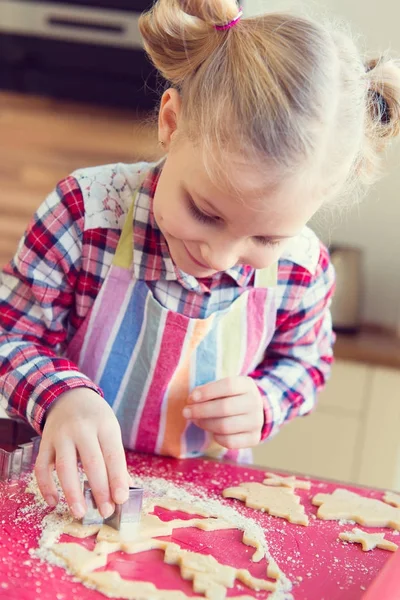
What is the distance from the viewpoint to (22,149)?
2.73 metres

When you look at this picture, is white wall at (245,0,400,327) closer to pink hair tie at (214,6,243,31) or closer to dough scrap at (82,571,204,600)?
pink hair tie at (214,6,243,31)

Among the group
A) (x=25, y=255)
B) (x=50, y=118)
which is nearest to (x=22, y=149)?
(x=50, y=118)

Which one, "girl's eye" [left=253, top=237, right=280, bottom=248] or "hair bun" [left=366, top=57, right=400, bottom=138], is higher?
"hair bun" [left=366, top=57, right=400, bottom=138]

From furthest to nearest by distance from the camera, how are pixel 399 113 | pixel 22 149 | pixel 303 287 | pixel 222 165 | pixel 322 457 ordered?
1. pixel 22 149
2. pixel 322 457
3. pixel 303 287
4. pixel 399 113
5. pixel 222 165

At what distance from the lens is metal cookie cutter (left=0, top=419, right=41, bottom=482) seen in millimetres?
813

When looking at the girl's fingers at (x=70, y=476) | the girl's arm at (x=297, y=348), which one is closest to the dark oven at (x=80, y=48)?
the girl's arm at (x=297, y=348)

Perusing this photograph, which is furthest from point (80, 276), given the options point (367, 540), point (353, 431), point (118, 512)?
point (353, 431)

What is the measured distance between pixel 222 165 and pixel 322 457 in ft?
4.31

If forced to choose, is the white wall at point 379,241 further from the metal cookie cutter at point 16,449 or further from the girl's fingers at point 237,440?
the metal cookie cutter at point 16,449

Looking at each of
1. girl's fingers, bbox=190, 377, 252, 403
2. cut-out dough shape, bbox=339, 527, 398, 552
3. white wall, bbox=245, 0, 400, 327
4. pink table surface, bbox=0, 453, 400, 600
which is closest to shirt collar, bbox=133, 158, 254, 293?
girl's fingers, bbox=190, 377, 252, 403

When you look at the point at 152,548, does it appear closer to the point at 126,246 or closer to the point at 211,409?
the point at 211,409

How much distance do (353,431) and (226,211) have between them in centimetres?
125

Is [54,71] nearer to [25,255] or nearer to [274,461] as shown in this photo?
[274,461]

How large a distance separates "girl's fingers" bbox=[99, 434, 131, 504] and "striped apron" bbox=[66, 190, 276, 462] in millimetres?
219
